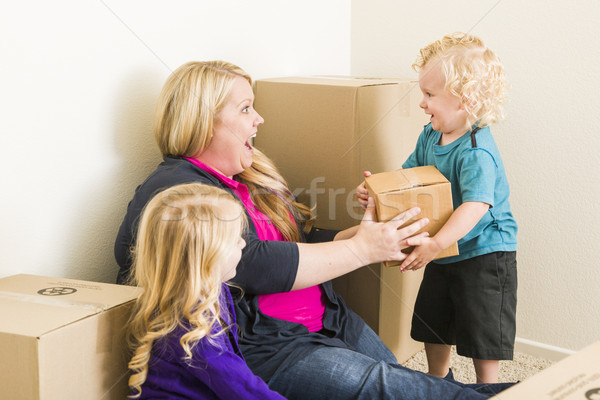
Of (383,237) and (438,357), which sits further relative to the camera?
(438,357)

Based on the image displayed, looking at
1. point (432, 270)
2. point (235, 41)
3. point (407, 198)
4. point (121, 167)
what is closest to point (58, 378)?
point (121, 167)

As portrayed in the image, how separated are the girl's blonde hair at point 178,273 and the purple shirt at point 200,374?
0.6 inches

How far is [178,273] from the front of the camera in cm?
99

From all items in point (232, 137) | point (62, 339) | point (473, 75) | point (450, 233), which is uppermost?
point (473, 75)

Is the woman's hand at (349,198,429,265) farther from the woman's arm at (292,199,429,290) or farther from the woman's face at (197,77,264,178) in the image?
the woman's face at (197,77,264,178)

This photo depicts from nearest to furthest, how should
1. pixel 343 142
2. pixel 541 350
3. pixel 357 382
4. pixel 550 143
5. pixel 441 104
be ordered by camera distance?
pixel 357 382 < pixel 441 104 < pixel 343 142 < pixel 550 143 < pixel 541 350

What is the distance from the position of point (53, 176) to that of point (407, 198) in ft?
2.54

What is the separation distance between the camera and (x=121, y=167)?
1.42 meters

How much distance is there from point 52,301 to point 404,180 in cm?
76

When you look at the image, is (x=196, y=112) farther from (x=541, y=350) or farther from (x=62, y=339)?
(x=541, y=350)

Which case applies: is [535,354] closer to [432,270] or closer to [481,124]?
[432,270]

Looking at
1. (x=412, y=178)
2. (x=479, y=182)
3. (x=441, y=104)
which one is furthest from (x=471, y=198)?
(x=441, y=104)

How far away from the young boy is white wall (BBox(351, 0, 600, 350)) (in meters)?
0.45

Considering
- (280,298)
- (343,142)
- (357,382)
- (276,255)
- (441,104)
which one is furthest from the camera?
(343,142)
